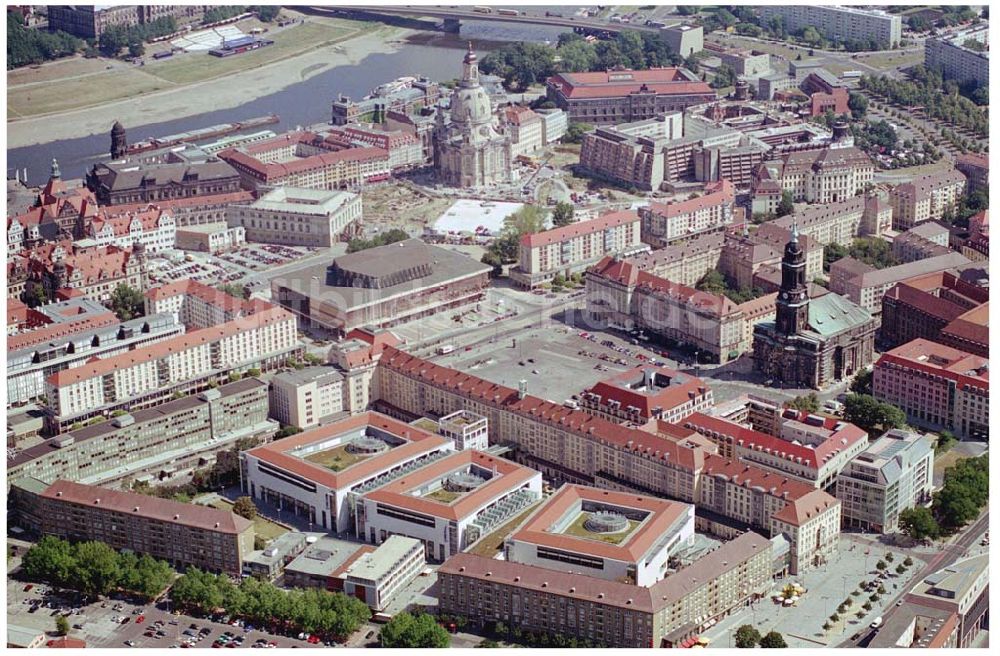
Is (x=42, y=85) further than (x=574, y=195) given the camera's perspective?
Yes

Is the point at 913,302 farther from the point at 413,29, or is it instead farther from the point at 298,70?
the point at 413,29

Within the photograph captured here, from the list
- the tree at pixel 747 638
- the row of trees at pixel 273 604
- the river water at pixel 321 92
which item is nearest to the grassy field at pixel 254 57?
the river water at pixel 321 92

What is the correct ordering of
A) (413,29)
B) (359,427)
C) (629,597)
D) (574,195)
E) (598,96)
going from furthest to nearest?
(413,29) < (598,96) < (574,195) < (359,427) < (629,597)

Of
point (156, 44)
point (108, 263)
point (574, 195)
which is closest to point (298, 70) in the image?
point (156, 44)

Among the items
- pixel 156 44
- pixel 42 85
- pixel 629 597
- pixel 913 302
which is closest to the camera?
pixel 629 597

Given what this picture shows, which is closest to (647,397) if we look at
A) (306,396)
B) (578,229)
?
(306,396)

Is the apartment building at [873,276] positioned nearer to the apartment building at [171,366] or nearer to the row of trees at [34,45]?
the apartment building at [171,366]

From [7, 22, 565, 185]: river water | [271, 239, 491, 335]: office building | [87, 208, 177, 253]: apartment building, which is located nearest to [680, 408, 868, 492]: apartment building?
[271, 239, 491, 335]: office building

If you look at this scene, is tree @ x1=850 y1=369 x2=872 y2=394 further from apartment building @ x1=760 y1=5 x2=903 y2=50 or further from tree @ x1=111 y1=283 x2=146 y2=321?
apartment building @ x1=760 y1=5 x2=903 y2=50
